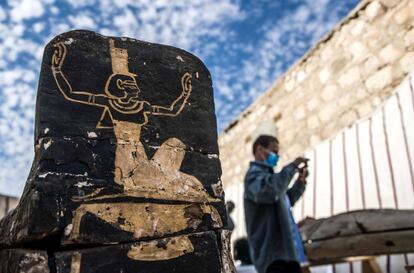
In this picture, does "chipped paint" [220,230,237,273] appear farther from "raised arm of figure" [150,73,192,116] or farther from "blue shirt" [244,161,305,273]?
"blue shirt" [244,161,305,273]

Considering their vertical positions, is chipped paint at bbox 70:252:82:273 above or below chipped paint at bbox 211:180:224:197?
below

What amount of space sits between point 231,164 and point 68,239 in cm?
470

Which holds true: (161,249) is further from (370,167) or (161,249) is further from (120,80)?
(370,167)

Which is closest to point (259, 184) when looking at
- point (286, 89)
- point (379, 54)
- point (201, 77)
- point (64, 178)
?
point (201, 77)

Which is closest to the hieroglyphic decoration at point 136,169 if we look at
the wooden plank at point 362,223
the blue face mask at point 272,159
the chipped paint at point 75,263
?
the chipped paint at point 75,263

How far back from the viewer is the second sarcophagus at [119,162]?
4.07 feet

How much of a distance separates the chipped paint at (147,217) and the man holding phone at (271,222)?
3.44 ft

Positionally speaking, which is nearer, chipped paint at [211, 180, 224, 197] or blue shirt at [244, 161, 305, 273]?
chipped paint at [211, 180, 224, 197]

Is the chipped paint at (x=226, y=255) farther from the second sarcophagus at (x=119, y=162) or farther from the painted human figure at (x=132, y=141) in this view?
the painted human figure at (x=132, y=141)

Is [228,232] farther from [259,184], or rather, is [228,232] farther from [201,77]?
[259,184]

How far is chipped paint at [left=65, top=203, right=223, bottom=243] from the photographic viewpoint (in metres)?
1.27

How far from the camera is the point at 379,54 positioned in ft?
12.1

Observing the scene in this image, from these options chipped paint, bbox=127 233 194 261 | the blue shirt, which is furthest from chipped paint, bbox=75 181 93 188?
the blue shirt

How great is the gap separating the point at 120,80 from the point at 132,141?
24 centimetres
